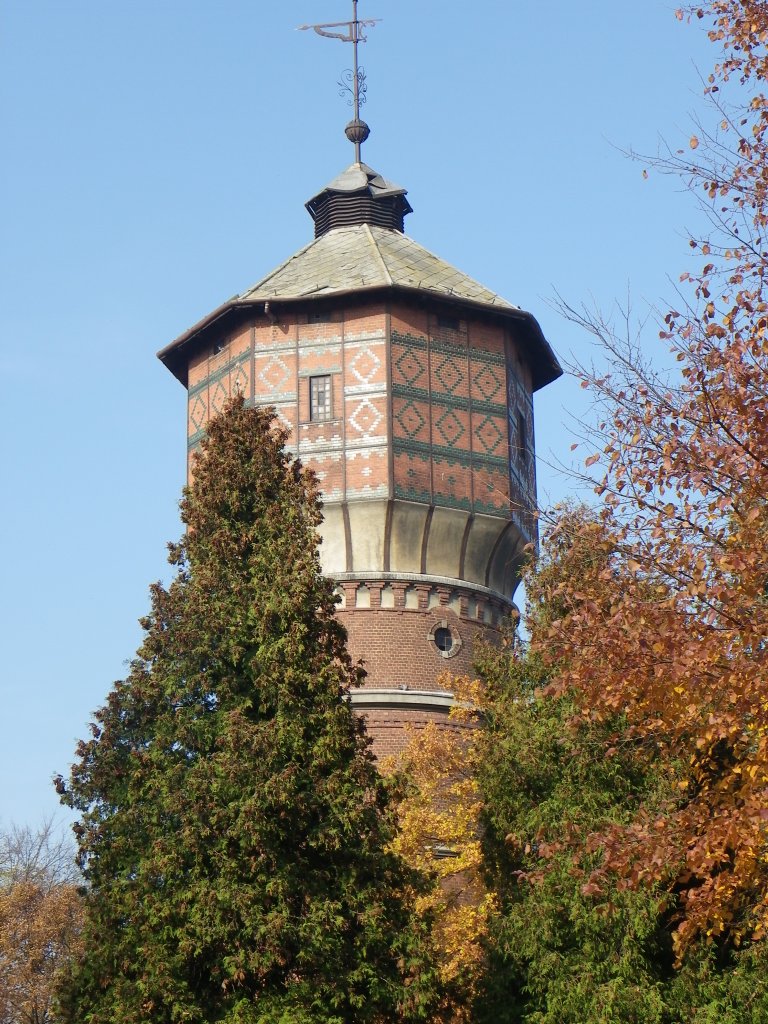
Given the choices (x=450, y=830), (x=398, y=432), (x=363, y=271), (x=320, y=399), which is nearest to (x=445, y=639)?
(x=398, y=432)

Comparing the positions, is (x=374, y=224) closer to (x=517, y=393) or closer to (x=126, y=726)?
(x=517, y=393)

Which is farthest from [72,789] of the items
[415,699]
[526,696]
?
[415,699]

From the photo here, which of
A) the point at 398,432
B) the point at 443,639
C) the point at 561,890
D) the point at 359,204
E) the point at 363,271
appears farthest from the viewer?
the point at 359,204

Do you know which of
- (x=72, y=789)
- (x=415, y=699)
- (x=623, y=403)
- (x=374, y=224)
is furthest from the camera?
(x=374, y=224)

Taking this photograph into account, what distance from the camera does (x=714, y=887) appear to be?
38.2 feet

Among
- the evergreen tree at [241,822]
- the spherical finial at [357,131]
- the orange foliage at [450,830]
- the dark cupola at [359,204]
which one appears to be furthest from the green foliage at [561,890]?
the spherical finial at [357,131]

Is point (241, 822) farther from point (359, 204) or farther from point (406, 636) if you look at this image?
point (359, 204)

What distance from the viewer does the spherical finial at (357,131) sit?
31.1 metres

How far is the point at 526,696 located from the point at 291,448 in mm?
8347

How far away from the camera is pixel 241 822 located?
13.3m

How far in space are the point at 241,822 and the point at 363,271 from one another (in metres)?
14.8

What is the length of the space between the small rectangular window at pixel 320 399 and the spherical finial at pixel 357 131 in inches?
305

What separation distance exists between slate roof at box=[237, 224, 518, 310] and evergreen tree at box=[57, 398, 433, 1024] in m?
11.1

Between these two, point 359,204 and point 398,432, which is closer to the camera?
point 398,432
